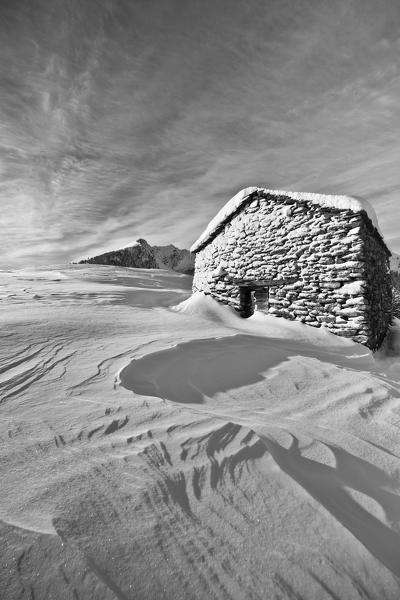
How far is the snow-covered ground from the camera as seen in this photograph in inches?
43.2

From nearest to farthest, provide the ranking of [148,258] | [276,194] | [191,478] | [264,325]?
1. [191,478]
2. [264,325]
3. [276,194]
4. [148,258]

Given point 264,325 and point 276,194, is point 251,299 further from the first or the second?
point 276,194

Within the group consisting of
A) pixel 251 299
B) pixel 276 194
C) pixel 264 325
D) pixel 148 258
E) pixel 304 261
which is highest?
pixel 148 258

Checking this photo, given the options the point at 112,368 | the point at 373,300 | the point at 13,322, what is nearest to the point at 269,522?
the point at 112,368

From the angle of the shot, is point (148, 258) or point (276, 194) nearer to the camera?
point (276, 194)

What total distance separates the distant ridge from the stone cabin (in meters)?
25.7

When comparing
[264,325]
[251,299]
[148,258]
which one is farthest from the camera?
[148,258]

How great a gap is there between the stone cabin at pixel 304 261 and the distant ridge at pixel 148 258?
84.2ft

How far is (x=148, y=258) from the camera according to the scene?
A: 126ft

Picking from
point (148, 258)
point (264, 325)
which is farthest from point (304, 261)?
point (148, 258)

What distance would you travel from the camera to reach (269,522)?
1349 mm

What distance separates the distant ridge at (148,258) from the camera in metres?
33.9

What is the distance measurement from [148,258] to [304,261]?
1318 inches

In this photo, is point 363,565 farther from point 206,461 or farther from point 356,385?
point 356,385
